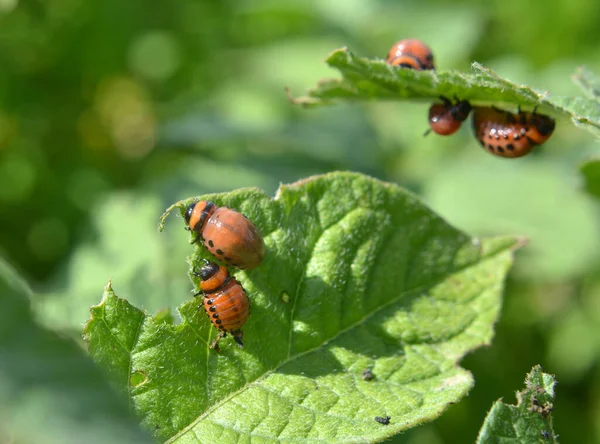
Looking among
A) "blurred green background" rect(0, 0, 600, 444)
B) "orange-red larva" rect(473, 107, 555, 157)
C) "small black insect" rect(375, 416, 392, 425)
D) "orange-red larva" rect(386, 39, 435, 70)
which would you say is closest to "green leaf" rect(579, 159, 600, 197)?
"orange-red larva" rect(473, 107, 555, 157)

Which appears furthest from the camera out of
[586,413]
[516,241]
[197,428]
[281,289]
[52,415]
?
[586,413]

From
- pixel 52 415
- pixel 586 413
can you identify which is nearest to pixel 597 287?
pixel 586 413

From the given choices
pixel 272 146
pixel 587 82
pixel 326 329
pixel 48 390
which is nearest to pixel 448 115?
pixel 587 82

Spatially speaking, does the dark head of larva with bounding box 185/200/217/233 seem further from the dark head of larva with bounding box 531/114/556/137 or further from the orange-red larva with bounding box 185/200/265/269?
the dark head of larva with bounding box 531/114/556/137

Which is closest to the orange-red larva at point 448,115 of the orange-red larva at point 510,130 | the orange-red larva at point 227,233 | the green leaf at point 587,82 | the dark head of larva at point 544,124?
the orange-red larva at point 510,130

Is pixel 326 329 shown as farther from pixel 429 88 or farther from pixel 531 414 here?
pixel 429 88

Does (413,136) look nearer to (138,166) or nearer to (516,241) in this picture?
(138,166)

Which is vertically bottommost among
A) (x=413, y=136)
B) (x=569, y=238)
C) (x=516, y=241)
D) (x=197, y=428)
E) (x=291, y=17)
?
(x=197, y=428)
